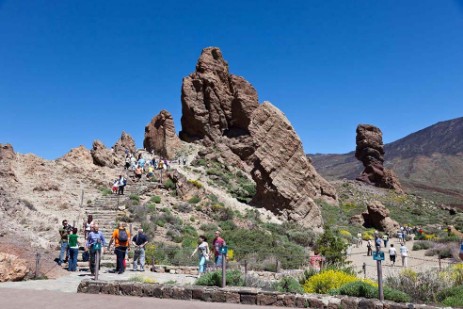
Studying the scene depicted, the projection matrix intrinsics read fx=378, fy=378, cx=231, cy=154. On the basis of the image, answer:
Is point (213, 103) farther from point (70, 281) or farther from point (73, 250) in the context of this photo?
point (70, 281)

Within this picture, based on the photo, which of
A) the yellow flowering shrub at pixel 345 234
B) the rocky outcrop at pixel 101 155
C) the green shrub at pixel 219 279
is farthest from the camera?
the yellow flowering shrub at pixel 345 234

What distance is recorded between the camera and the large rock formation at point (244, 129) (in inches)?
1187

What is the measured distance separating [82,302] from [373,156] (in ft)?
208

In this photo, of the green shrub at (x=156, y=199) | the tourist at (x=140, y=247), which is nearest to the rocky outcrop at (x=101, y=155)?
the green shrub at (x=156, y=199)

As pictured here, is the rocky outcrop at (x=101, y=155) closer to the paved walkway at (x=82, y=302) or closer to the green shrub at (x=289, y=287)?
the paved walkway at (x=82, y=302)

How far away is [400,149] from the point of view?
7800 inches

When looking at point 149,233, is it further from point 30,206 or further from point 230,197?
point 230,197

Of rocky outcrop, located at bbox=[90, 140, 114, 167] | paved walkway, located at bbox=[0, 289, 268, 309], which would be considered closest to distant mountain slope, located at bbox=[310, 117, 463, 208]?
rocky outcrop, located at bbox=[90, 140, 114, 167]

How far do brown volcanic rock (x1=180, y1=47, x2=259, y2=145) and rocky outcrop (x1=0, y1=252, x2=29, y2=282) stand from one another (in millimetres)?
35422

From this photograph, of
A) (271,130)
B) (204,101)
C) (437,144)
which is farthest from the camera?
(437,144)

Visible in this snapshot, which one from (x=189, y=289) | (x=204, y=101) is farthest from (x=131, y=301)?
(x=204, y=101)

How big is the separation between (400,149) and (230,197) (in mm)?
188480

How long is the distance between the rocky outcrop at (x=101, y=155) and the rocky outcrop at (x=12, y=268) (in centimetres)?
A: 1922

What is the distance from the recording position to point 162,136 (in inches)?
1764
